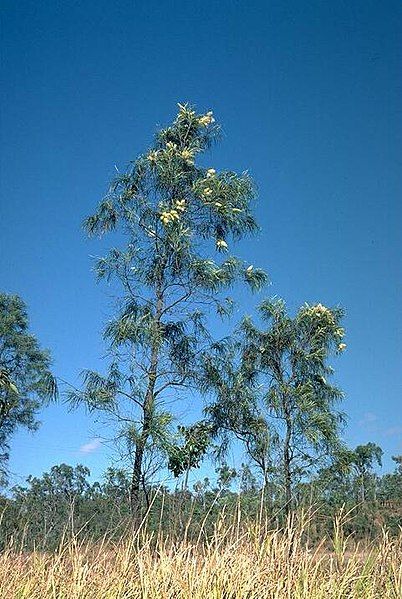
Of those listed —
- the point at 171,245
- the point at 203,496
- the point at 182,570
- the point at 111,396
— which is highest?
the point at 171,245

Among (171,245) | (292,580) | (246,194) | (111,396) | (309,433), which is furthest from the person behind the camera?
(309,433)

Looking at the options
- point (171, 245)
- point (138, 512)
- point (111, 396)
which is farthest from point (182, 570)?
point (171, 245)

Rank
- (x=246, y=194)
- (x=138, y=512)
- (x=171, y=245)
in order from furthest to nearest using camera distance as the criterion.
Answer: (x=246, y=194)
(x=171, y=245)
(x=138, y=512)

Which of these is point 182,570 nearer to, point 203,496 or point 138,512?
point 203,496

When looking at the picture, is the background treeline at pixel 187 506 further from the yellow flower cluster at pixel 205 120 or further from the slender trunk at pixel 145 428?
the yellow flower cluster at pixel 205 120

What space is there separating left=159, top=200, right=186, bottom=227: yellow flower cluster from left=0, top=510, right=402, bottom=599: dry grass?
722cm

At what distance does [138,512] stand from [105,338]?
3020 millimetres

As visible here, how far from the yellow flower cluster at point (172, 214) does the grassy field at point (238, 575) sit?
723 centimetres

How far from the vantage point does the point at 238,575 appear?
443 cm

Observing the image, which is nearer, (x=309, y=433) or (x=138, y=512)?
(x=138, y=512)

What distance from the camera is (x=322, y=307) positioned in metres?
16.7

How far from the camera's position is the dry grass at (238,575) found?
4.34 metres

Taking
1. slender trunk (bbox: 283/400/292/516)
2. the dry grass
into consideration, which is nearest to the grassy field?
the dry grass

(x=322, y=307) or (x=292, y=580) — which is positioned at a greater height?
(x=322, y=307)
